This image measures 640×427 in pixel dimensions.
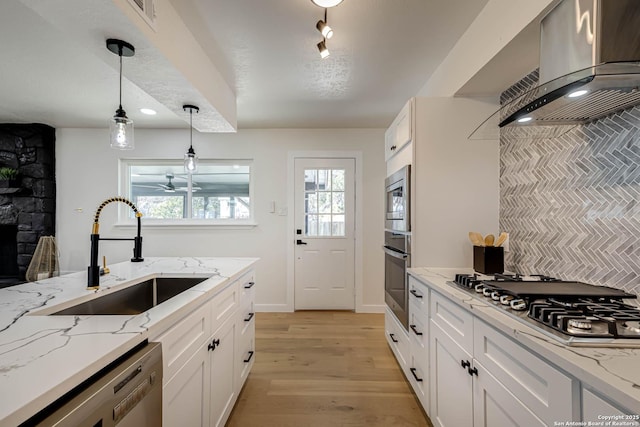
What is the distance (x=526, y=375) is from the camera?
35.7 inches

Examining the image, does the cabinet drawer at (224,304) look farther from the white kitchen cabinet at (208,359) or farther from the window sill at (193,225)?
the window sill at (193,225)

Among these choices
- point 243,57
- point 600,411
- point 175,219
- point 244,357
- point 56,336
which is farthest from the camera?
point 175,219

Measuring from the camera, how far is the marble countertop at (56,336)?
57 centimetres

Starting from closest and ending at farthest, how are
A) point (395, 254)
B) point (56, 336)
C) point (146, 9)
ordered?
point (56, 336) → point (146, 9) → point (395, 254)

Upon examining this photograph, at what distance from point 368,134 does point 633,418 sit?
361cm

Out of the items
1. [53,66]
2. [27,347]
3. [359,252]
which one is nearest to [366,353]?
[359,252]

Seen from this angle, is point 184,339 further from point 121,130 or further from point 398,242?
point 398,242

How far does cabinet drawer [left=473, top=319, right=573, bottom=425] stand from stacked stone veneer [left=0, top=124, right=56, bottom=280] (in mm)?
4847

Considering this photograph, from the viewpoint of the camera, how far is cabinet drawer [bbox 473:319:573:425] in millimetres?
773

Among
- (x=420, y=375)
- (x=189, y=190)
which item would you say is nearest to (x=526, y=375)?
(x=420, y=375)

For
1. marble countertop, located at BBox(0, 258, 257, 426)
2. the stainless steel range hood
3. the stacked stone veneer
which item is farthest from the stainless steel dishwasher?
the stacked stone veneer

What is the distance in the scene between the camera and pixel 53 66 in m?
2.31

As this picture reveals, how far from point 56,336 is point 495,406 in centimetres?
143

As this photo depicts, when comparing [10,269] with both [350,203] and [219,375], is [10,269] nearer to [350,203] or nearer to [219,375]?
[219,375]
